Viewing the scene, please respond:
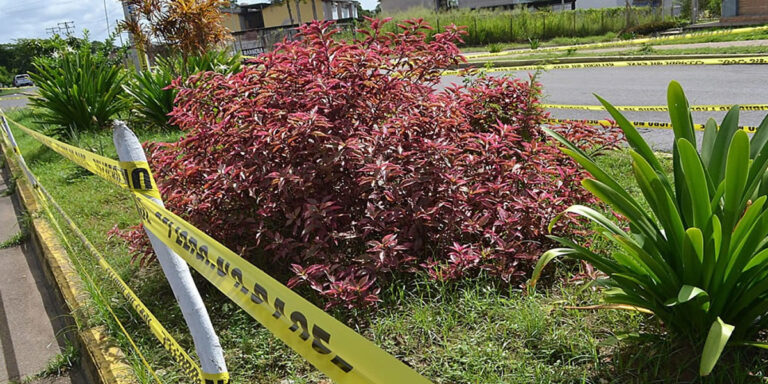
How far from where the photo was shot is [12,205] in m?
7.70

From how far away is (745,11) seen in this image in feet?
76.6

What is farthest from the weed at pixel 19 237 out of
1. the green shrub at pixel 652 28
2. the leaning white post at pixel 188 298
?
the green shrub at pixel 652 28

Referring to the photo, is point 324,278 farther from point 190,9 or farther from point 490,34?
point 490,34

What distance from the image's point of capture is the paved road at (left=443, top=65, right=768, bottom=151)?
7.59 metres

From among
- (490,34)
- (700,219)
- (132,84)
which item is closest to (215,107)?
(700,219)

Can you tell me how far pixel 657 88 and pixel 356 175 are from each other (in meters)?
8.33

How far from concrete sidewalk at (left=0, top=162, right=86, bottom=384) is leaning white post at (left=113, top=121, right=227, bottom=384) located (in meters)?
1.83

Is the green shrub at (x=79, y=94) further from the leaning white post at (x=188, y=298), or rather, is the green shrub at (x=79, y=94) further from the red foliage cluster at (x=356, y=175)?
the leaning white post at (x=188, y=298)

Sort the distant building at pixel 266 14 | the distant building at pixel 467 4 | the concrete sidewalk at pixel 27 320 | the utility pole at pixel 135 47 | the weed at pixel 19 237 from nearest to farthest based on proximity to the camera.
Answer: the concrete sidewalk at pixel 27 320
the weed at pixel 19 237
the utility pole at pixel 135 47
the distant building at pixel 467 4
the distant building at pixel 266 14

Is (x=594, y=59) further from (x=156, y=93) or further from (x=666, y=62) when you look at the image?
(x=156, y=93)

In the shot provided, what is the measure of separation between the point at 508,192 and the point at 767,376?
61.9 inches

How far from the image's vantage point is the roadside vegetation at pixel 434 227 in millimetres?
2309

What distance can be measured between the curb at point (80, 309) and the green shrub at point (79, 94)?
144 inches

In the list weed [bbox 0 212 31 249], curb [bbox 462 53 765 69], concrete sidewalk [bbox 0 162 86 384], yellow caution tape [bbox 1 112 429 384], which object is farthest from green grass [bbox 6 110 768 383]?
curb [bbox 462 53 765 69]
